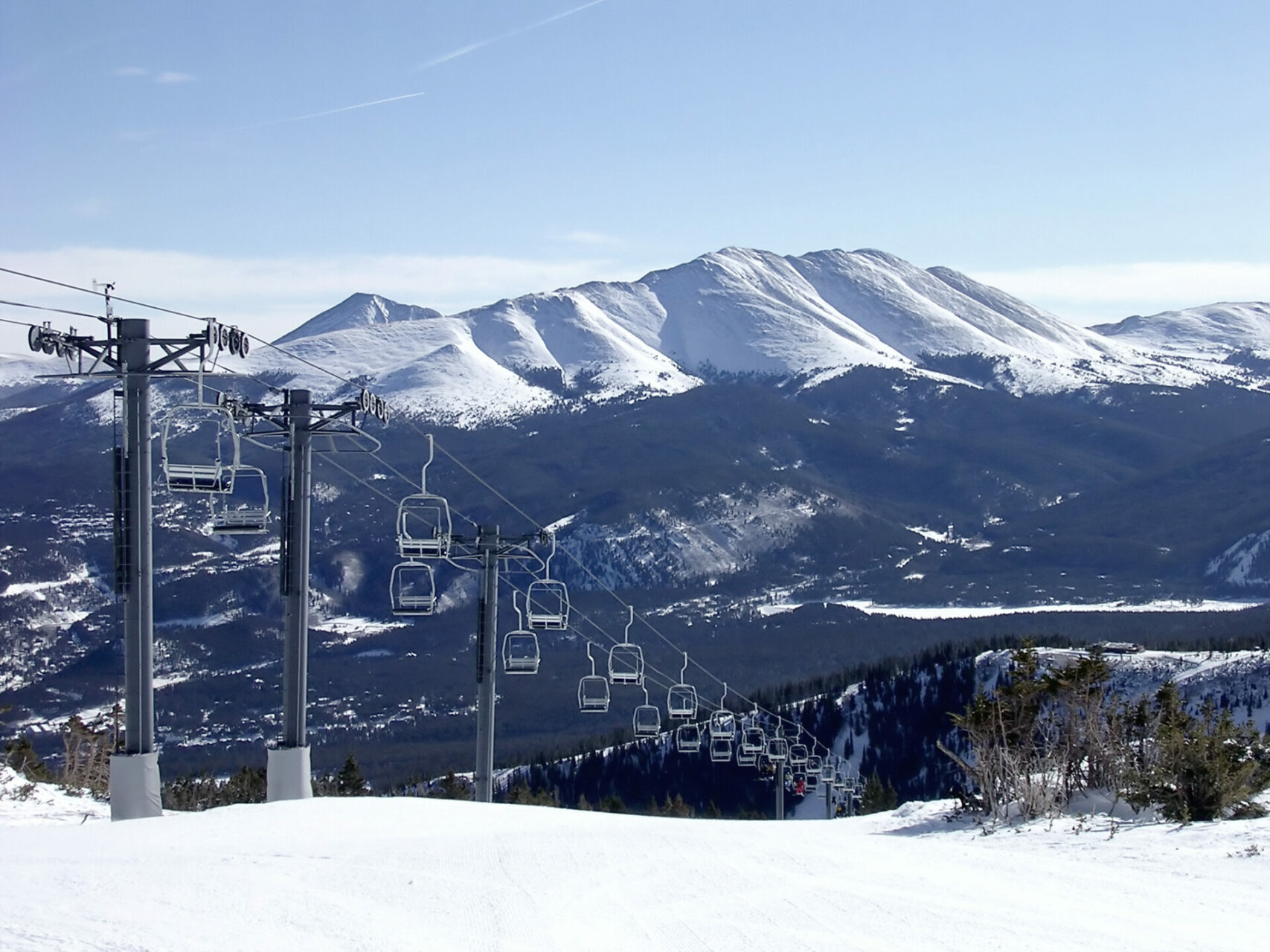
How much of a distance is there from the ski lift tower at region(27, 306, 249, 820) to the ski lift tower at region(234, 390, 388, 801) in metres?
4.29

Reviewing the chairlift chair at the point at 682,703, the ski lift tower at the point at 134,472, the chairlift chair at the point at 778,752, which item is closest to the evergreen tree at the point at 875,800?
the chairlift chair at the point at 778,752

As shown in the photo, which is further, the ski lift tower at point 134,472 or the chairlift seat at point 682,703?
the chairlift seat at point 682,703

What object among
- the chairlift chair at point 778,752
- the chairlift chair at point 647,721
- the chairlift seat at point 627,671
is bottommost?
the chairlift chair at point 778,752

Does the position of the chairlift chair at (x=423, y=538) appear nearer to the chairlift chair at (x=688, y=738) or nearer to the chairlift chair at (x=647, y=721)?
the chairlift chair at (x=647, y=721)

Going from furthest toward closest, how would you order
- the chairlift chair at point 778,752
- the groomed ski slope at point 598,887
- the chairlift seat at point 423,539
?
the chairlift chair at point 778,752 → the chairlift seat at point 423,539 → the groomed ski slope at point 598,887

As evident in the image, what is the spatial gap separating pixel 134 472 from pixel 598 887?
891 centimetres

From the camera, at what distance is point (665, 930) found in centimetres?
1207

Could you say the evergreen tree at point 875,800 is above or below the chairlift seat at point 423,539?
below

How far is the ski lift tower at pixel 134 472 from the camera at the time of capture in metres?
19.4

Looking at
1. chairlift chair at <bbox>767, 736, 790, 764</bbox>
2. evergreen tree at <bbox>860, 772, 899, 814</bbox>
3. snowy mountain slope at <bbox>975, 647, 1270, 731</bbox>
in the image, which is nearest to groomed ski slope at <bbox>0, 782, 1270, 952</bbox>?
chairlift chair at <bbox>767, 736, 790, 764</bbox>

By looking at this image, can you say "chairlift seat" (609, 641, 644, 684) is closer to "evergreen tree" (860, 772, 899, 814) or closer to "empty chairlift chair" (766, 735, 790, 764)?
"empty chairlift chair" (766, 735, 790, 764)

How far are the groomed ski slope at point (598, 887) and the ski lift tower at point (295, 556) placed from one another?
5.94 m

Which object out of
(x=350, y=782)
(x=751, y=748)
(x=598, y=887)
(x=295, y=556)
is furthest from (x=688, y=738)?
(x=350, y=782)

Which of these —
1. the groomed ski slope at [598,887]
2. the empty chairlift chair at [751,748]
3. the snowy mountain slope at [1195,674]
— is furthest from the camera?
the snowy mountain slope at [1195,674]
